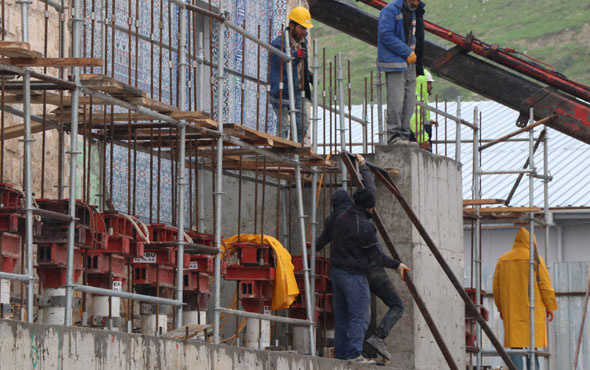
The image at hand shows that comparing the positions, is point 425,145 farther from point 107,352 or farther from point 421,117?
point 107,352

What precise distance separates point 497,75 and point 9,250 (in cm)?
1114

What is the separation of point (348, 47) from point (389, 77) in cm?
7987

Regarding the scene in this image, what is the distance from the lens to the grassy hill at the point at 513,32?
84.5 metres

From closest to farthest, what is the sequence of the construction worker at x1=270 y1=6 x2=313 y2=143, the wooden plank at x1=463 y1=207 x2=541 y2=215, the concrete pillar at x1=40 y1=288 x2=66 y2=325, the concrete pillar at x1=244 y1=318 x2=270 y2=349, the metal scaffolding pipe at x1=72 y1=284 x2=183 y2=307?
the metal scaffolding pipe at x1=72 y1=284 x2=183 y2=307 → the concrete pillar at x1=40 y1=288 x2=66 y2=325 → the concrete pillar at x1=244 y1=318 x2=270 y2=349 → the construction worker at x1=270 y1=6 x2=313 y2=143 → the wooden plank at x1=463 y1=207 x2=541 y2=215

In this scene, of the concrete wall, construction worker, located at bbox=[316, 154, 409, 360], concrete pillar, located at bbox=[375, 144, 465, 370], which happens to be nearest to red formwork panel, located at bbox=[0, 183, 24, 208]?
the concrete wall

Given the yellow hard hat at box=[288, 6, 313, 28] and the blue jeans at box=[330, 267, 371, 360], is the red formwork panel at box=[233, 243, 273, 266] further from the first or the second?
the yellow hard hat at box=[288, 6, 313, 28]

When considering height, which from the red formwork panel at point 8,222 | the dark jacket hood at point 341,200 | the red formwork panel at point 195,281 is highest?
the dark jacket hood at point 341,200

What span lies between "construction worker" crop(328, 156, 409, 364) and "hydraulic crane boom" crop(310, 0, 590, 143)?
646 centimetres

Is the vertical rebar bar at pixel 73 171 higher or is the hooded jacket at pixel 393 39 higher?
the hooded jacket at pixel 393 39

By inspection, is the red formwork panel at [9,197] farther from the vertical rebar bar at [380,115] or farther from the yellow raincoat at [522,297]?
the yellow raincoat at [522,297]

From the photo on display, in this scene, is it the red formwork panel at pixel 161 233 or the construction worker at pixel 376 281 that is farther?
the construction worker at pixel 376 281

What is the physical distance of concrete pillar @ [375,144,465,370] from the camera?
14.1m

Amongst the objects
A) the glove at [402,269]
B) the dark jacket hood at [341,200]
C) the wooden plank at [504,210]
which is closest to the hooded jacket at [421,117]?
the wooden plank at [504,210]

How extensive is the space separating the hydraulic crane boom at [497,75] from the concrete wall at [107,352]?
8.43 meters
